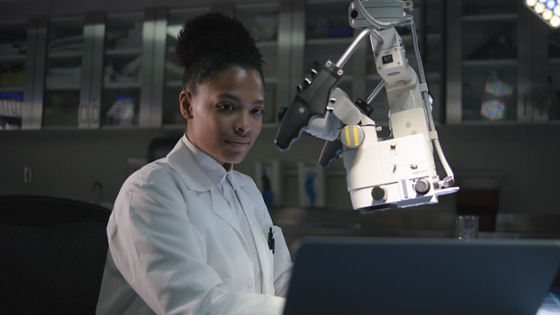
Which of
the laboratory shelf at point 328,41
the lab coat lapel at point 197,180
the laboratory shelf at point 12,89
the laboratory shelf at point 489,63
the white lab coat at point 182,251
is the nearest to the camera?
the white lab coat at point 182,251

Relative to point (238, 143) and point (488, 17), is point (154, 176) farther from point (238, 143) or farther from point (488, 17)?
point (488, 17)

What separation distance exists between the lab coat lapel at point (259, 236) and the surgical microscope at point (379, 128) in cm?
29

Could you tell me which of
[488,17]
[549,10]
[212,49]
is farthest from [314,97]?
[488,17]

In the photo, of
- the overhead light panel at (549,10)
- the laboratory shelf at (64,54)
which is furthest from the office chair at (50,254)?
the laboratory shelf at (64,54)

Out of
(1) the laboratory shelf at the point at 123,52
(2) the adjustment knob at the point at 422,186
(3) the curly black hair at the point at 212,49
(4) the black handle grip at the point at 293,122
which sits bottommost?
(2) the adjustment knob at the point at 422,186

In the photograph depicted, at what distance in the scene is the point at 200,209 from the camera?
1.09 meters

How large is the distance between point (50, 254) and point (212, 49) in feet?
1.83

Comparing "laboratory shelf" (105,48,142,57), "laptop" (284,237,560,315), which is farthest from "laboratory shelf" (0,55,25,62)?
"laptop" (284,237,560,315)

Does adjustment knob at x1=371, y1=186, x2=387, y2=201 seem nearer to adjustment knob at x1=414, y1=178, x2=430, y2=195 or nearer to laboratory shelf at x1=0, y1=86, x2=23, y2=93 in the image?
adjustment knob at x1=414, y1=178, x2=430, y2=195

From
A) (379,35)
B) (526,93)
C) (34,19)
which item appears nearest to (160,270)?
(379,35)

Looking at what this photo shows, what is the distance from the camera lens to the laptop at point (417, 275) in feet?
1.82

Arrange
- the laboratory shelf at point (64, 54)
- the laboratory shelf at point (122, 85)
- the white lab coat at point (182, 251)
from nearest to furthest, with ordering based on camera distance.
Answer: the white lab coat at point (182, 251) → the laboratory shelf at point (122, 85) → the laboratory shelf at point (64, 54)

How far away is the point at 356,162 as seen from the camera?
3.19ft

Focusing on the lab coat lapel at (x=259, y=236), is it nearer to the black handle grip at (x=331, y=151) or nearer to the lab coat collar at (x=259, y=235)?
the lab coat collar at (x=259, y=235)
